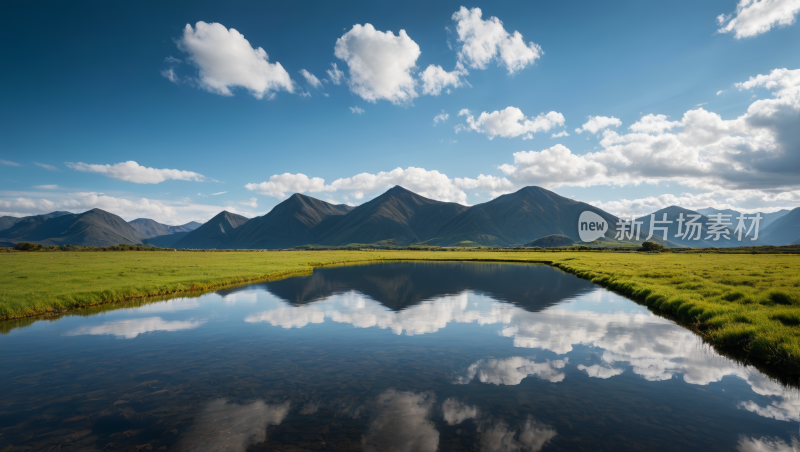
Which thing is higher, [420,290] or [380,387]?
[380,387]

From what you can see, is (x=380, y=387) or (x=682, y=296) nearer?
(x=380, y=387)

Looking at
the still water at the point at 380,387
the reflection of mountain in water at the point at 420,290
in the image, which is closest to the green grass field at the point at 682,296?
the still water at the point at 380,387

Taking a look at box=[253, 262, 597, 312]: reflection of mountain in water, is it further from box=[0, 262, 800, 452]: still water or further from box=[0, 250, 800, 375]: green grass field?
box=[0, 262, 800, 452]: still water

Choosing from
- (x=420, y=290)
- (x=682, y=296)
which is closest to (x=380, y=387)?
(x=682, y=296)

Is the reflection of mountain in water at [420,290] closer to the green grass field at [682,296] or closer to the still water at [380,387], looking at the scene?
the green grass field at [682,296]

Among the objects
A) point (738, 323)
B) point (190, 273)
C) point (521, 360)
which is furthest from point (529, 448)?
point (190, 273)

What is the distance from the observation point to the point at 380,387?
51.2ft

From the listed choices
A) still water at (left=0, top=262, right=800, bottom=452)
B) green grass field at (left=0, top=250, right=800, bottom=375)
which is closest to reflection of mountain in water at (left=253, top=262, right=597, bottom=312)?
green grass field at (left=0, top=250, right=800, bottom=375)

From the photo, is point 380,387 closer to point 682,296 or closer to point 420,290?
point 682,296

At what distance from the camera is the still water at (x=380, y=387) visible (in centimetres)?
1143

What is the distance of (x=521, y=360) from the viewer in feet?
64.1

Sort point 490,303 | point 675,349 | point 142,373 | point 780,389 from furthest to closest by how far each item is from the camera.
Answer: point 490,303
point 675,349
point 142,373
point 780,389

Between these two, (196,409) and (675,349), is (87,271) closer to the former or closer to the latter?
(196,409)

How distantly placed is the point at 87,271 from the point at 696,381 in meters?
73.2
